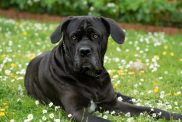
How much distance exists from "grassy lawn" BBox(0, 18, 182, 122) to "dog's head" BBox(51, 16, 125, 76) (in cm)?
62

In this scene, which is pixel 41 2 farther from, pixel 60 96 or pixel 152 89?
pixel 60 96

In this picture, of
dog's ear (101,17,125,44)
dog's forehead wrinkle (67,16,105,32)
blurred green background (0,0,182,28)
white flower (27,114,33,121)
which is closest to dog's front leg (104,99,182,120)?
dog's ear (101,17,125,44)

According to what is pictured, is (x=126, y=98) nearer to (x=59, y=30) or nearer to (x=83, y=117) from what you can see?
(x=83, y=117)

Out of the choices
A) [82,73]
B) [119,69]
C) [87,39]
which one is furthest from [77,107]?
[119,69]

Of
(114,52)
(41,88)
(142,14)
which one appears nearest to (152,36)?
(142,14)

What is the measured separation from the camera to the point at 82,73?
239 inches

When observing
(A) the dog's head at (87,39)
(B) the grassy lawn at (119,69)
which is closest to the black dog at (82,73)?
(A) the dog's head at (87,39)

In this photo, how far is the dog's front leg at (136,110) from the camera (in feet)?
19.8

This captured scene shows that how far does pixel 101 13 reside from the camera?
45.6 feet

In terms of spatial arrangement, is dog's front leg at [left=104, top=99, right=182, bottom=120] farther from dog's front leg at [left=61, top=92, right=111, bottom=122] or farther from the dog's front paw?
dog's front leg at [left=61, top=92, right=111, bottom=122]

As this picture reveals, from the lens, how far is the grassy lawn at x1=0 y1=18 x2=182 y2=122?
612cm

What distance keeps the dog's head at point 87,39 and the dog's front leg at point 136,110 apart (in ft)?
1.60

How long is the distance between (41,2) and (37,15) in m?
0.39

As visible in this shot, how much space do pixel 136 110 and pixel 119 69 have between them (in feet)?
8.36
